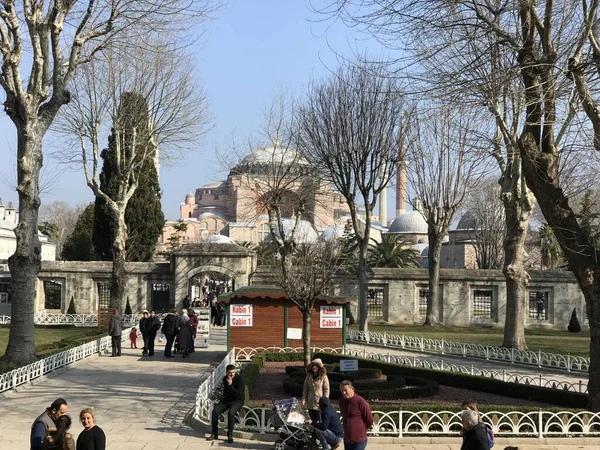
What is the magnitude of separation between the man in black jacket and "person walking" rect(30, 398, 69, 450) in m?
3.60

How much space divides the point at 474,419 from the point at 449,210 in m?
25.7

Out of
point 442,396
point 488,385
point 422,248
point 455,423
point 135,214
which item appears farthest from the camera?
point 422,248

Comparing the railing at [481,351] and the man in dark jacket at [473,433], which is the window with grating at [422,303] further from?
the man in dark jacket at [473,433]

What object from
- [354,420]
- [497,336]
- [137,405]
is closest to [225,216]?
[497,336]

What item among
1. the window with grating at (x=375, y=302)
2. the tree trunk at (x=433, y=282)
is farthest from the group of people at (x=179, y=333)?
the window with grating at (x=375, y=302)

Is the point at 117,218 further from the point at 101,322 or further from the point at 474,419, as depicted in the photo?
the point at 474,419

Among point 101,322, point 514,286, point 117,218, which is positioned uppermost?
point 117,218

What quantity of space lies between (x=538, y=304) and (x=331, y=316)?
60.4ft

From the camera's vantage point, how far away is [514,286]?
77.4 feet

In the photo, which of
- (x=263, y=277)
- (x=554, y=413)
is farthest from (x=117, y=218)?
(x=554, y=413)

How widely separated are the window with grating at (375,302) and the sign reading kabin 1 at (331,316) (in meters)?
15.3

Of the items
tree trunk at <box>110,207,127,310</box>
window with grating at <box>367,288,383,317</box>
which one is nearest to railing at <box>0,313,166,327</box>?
tree trunk at <box>110,207,127,310</box>

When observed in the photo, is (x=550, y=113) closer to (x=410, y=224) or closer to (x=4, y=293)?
(x=4, y=293)

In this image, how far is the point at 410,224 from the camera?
301 feet
